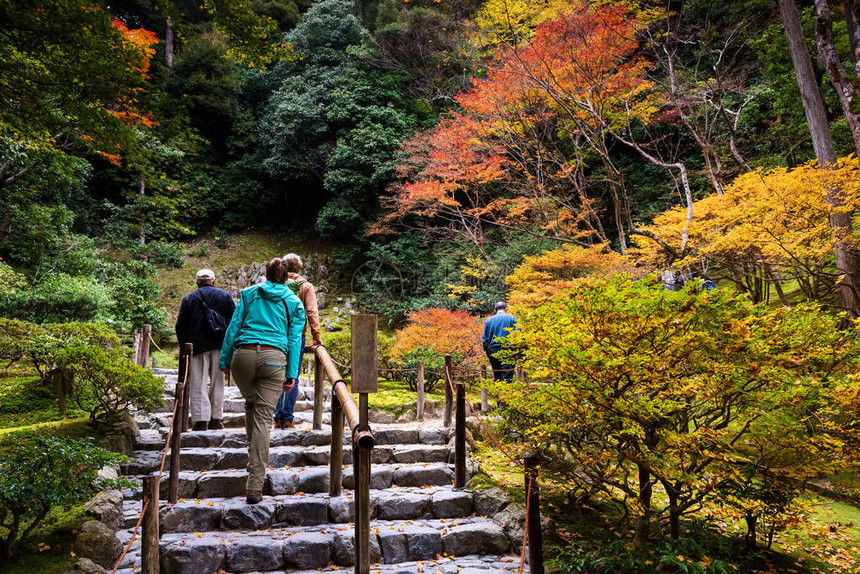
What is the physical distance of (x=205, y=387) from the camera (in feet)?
15.7

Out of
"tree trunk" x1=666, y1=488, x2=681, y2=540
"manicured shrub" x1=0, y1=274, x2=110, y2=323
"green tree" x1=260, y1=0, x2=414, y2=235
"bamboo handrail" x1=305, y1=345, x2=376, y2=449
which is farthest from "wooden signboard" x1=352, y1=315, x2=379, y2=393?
"green tree" x1=260, y1=0, x2=414, y2=235

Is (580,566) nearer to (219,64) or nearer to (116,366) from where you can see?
(116,366)

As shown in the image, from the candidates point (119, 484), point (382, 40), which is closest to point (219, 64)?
point (382, 40)

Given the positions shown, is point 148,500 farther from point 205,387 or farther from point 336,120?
point 336,120

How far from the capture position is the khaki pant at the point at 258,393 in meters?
3.49

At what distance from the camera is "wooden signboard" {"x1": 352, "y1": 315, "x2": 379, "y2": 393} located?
8.67ft

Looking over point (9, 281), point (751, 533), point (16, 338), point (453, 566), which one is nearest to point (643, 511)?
point (751, 533)

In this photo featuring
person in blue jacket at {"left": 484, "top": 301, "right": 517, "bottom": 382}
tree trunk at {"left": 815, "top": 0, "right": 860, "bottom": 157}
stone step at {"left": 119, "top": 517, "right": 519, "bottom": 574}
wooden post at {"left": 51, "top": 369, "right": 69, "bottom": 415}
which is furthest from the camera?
person in blue jacket at {"left": 484, "top": 301, "right": 517, "bottom": 382}

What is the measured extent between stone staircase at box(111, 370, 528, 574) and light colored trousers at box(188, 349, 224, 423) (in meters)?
0.27

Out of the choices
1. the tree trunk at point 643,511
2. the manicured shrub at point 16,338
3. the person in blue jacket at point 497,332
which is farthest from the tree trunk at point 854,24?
the manicured shrub at point 16,338

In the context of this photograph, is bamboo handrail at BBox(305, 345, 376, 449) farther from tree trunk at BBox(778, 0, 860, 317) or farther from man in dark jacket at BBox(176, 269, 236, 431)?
tree trunk at BBox(778, 0, 860, 317)

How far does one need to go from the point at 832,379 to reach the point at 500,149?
879 cm

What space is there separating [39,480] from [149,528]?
40.8 inches

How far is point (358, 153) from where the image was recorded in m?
17.4
